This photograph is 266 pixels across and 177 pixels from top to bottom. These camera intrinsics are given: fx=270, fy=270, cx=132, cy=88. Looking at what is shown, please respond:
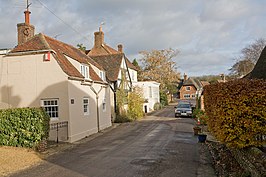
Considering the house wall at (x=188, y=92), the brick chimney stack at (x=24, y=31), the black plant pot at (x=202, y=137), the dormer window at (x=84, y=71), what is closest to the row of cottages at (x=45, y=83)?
the brick chimney stack at (x=24, y=31)

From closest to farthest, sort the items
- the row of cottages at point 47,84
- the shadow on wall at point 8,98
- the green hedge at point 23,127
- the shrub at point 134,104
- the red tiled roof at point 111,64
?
1. the green hedge at point 23,127
2. the row of cottages at point 47,84
3. the shadow on wall at point 8,98
4. the red tiled roof at point 111,64
5. the shrub at point 134,104

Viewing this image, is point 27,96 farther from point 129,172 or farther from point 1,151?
point 129,172

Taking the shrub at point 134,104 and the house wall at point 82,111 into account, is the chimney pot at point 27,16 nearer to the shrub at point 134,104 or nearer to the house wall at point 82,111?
the house wall at point 82,111

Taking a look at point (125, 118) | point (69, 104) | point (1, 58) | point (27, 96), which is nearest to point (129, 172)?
point (69, 104)

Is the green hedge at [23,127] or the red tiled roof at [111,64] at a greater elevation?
the red tiled roof at [111,64]

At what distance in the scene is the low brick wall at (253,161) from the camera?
256 inches

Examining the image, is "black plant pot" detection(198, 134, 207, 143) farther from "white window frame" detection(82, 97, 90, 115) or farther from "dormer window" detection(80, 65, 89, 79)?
"dormer window" detection(80, 65, 89, 79)

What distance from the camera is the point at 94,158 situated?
41.2 ft

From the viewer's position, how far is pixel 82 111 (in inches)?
813

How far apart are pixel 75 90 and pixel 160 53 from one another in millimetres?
43594

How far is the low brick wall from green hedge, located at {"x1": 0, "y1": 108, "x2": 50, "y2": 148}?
1058 cm

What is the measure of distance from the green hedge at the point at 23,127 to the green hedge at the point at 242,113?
1013 cm

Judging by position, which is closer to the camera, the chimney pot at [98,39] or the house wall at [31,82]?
the house wall at [31,82]

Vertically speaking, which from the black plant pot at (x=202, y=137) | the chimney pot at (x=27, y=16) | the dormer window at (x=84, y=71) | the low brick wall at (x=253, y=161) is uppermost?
the chimney pot at (x=27, y=16)
